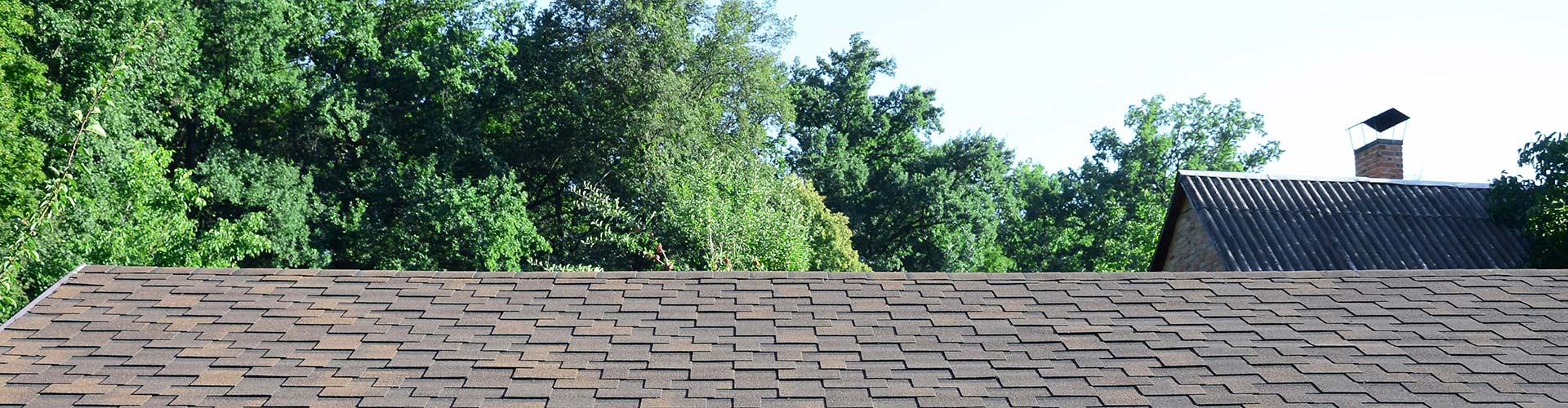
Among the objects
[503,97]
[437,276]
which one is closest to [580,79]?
[503,97]

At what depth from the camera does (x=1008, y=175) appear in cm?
4666

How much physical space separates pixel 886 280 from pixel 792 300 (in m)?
0.91

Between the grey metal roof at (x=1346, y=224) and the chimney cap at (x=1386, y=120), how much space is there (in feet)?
6.55

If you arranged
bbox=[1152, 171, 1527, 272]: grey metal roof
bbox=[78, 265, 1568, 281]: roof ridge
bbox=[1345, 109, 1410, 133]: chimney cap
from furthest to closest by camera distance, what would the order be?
1. bbox=[1345, 109, 1410, 133]: chimney cap
2. bbox=[1152, 171, 1527, 272]: grey metal roof
3. bbox=[78, 265, 1568, 281]: roof ridge

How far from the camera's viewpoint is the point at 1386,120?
66.0ft

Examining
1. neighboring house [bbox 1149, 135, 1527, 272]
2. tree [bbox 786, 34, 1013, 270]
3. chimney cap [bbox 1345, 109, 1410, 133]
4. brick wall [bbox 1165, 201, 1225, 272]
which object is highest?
chimney cap [bbox 1345, 109, 1410, 133]

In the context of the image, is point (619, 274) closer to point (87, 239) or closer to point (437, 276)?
point (437, 276)

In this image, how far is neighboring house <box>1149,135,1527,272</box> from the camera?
1584 cm

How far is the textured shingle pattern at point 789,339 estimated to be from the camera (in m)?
7.11

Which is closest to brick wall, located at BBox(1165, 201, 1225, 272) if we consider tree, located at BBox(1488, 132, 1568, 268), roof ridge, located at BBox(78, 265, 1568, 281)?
tree, located at BBox(1488, 132, 1568, 268)

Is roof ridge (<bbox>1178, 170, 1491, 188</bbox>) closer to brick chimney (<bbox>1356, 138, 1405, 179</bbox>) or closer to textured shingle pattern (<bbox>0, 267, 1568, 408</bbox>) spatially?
brick chimney (<bbox>1356, 138, 1405, 179</bbox>)

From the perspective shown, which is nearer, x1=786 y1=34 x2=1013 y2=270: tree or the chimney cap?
the chimney cap

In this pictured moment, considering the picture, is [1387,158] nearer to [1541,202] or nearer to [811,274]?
[1541,202]

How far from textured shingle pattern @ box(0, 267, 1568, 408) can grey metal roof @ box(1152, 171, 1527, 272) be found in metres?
6.07
